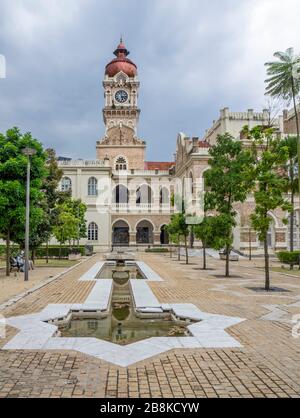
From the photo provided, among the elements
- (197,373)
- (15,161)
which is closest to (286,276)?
(15,161)

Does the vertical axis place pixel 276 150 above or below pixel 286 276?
above

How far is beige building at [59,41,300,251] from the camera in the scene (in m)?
48.9

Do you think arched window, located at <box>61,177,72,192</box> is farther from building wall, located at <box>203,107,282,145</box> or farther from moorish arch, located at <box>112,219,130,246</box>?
building wall, located at <box>203,107,282,145</box>

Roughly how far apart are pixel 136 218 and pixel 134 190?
4196mm

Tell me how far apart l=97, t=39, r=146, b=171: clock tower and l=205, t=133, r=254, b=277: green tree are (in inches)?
1679

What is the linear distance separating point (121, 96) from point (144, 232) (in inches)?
1045

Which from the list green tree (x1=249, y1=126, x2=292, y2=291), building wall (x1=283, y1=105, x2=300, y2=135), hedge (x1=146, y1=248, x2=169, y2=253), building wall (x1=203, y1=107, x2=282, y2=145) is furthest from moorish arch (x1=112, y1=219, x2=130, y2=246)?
green tree (x1=249, y1=126, x2=292, y2=291)

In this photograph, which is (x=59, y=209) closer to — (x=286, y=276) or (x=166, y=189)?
(x=286, y=276)

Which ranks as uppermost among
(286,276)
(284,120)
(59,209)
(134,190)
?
(284,120)

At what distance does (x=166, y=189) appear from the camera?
59.7 metres

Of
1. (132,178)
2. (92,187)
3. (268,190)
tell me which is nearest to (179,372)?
(268,190)

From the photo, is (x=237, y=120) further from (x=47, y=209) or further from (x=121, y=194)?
(x=47, y=209)

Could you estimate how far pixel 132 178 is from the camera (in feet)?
191

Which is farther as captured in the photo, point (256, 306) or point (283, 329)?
point (256, 306)
